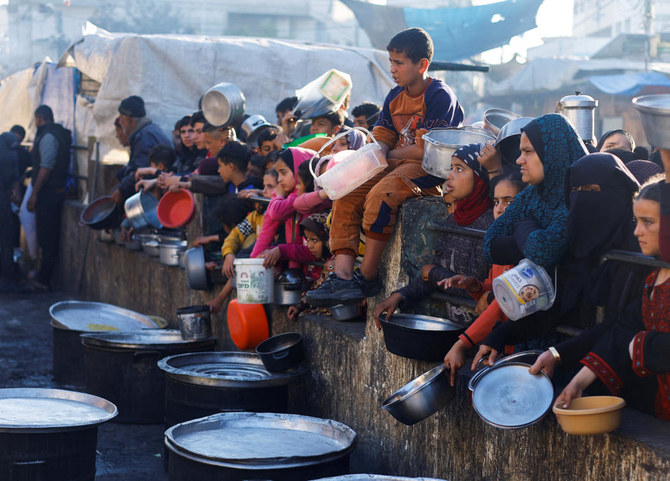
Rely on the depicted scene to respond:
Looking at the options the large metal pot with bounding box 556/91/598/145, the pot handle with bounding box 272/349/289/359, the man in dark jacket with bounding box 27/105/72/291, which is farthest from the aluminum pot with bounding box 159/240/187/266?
the man in dark jacket with bounding box 27/105/72/291

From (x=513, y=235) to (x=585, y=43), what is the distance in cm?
3363

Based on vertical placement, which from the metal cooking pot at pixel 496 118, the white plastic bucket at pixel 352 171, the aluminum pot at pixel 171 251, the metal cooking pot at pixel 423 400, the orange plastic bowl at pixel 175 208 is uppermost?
the metal cooking pot at pixel 496 118

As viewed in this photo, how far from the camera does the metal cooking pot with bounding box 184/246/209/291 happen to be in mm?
6660

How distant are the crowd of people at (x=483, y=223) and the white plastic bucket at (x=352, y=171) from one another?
0.33ft

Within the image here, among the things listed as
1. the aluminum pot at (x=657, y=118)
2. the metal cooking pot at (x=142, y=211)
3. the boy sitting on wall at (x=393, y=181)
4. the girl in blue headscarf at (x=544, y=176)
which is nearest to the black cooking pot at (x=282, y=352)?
the boy sitting on wall at (x=393, y=181)

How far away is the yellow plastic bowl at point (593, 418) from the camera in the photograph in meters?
2.66

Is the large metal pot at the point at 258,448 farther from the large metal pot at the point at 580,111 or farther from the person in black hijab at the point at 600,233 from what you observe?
the large metal pot at the point at 580,111

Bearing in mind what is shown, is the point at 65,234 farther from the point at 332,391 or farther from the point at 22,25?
the point at 22,25

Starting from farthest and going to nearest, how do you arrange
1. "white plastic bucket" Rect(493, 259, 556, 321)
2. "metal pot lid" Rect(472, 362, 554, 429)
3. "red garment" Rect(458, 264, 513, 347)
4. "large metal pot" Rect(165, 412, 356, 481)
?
1. "red garment" Rect(458, 264, 513, 347)
2. "large metal pot" Rect(165, 412, 356, 481)
3. "white plastic bucket" Rect(493, 259, 556, 321)
4. "metal pot lid" Rect(472, 362, 554, 429)

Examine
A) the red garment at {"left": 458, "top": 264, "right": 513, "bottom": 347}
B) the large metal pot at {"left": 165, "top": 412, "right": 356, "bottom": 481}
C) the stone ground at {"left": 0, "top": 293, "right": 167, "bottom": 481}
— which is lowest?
the stone ground at {"left": 0, "top": 293, "right": 167, "bottom": 481}

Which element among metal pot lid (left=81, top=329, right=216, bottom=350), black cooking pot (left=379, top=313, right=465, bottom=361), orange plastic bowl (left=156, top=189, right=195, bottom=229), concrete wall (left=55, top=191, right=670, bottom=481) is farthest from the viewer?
orange plastic bowl (left=156, top=189, right=195, bottom=229)

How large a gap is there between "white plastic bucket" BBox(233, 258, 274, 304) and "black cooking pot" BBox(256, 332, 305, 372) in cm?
34

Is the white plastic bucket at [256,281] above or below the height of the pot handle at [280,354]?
above

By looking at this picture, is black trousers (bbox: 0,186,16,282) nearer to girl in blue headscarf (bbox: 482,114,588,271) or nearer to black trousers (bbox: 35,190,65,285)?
black trousers (bbox: 35,190,65,285)
